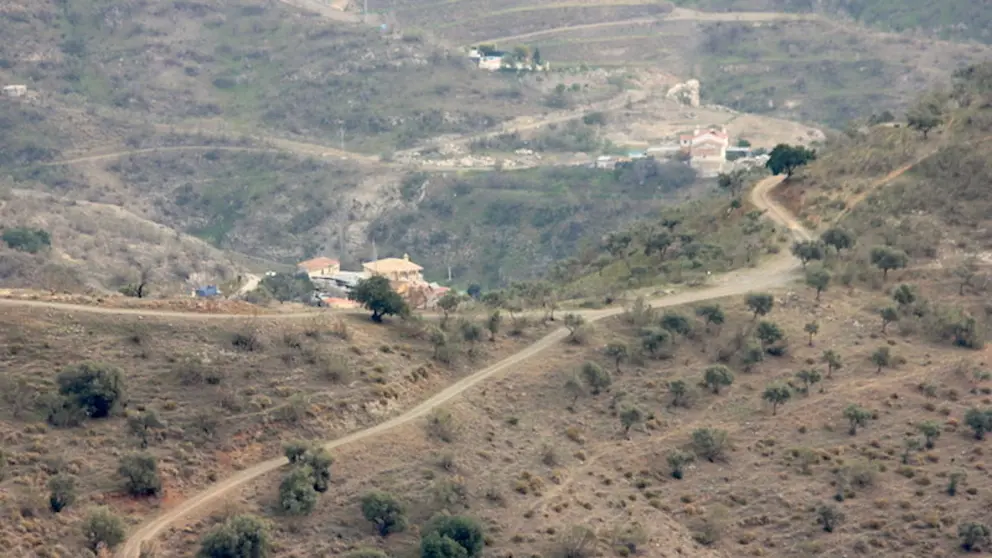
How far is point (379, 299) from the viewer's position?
57.1 m

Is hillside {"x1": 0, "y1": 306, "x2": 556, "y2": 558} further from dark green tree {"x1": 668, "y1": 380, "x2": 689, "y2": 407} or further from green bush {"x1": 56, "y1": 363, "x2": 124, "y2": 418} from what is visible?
dark green tree {"x1": 668, "y1": 380, "x2": 689, "y2": 407}

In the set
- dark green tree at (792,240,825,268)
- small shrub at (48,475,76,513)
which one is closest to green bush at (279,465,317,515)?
small shrub at (48,475,76,513)

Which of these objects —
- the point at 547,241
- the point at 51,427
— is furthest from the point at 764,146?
the point at 51,427

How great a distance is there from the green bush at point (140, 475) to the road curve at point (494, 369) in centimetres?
91

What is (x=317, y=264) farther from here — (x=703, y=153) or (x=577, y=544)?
(x=577, y=544)

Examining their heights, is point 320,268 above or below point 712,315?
below

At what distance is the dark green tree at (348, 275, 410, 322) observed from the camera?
188 ft

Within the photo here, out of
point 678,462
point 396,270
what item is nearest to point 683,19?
point 396,270

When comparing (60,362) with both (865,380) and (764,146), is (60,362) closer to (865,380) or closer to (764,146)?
(865,380)

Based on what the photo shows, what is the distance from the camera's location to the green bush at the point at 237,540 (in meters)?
40.7

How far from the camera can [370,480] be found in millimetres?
46656

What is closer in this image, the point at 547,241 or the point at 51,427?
the point at 51,427

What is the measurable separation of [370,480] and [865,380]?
20.9 metres

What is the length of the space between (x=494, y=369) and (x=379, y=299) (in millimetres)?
5092
